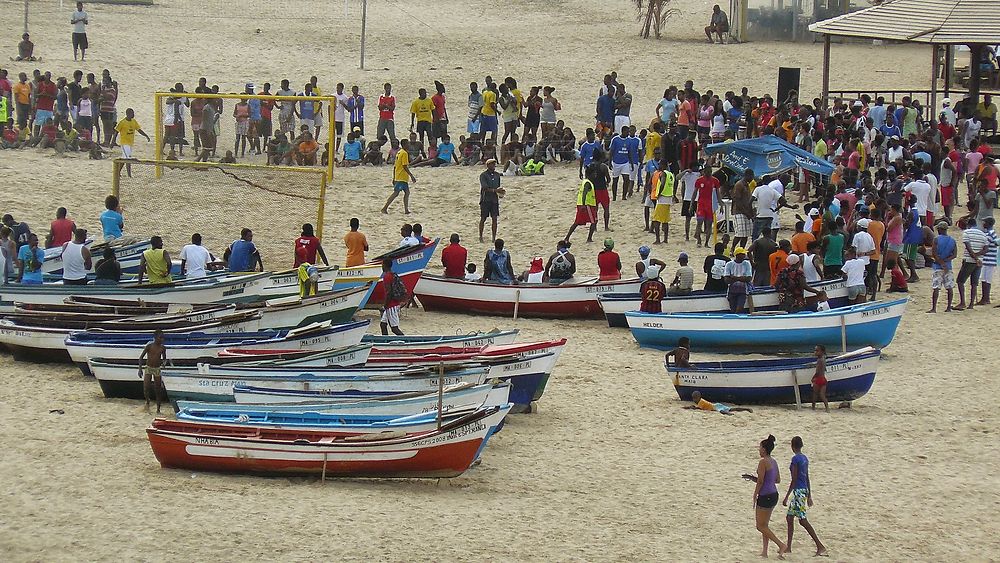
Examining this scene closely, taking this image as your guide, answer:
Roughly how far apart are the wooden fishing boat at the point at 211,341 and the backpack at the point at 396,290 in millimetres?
1791

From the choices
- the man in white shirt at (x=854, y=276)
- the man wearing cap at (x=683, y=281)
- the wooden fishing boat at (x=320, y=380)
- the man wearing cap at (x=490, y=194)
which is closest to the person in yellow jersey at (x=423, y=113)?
the man wearing cap at (x=490, y=194)

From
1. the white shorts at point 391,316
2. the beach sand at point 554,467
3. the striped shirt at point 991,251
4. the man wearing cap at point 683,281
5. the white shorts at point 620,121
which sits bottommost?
the beach sand at point 554,467

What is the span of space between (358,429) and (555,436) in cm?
298

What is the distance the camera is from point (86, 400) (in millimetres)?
19750

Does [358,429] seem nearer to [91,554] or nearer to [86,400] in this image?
[91,554]

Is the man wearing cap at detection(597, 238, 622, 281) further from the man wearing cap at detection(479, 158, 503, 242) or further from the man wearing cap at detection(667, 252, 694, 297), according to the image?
the man wearing cap at detection(479, 158, 503, 242)

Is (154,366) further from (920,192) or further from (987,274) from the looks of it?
(920,192)

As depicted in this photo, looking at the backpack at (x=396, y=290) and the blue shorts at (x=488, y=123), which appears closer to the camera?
the backpack at (x=396, y=290)

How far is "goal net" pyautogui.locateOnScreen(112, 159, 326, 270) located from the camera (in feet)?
88.4

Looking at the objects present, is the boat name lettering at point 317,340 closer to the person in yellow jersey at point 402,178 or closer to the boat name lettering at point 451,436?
the boat name lettering at point 451,436

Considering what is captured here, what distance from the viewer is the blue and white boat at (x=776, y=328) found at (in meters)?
22.0

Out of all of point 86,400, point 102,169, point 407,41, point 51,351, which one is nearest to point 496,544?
point 86,400

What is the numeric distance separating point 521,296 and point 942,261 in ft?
21.7

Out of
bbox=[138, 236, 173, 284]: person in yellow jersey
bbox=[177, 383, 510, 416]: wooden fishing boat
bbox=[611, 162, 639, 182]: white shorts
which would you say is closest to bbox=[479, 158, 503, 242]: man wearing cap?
bbox=[611, 162, 639, 182]: white shorts
